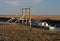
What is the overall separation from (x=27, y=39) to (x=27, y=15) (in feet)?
101

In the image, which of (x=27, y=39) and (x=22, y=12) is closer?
(x=27, y=39)

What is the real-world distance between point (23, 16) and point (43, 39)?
99.9 feet

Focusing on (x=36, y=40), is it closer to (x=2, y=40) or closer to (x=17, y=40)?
(x=17, y=40)

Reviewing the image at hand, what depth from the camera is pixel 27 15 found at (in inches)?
1898

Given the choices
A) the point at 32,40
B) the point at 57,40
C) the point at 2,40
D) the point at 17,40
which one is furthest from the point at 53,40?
the point at 2,40

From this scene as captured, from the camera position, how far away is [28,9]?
46.1 m

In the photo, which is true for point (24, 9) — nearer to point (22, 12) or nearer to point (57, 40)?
point (22, 12)

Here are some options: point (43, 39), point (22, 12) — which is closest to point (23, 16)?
point (22, 12)

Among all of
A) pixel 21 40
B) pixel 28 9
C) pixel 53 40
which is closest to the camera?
pixel 21 40

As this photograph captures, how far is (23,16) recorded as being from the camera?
48531 mm

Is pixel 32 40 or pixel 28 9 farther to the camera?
pixel 28 9

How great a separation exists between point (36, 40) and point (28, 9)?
29.0 meters

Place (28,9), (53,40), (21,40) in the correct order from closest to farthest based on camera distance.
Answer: (21,40)
(53,40)
(28,9)

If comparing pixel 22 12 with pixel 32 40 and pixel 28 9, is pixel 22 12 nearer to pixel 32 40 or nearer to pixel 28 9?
pixel 28 9
